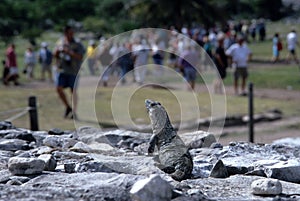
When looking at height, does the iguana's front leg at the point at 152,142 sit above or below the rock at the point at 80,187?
above

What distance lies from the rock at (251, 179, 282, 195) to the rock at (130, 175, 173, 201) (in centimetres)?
89

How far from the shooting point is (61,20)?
5444 cm

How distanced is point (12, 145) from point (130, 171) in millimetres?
2189

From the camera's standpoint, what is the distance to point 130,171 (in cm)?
688

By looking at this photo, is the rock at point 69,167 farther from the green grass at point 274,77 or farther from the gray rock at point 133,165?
the green grass at point 274,77

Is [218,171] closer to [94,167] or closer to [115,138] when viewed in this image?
[94,167]


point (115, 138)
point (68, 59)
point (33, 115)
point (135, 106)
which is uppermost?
point (68, 59)

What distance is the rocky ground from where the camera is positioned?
5.90 metres

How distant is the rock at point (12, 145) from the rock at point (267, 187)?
318cm

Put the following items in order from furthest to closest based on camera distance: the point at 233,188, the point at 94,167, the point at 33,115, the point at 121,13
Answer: the point at 121,13 → the point at 33,115 → the point at 94,167 → the point at 233,188

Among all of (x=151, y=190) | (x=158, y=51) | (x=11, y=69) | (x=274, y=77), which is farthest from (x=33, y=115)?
(x=274, y=77)

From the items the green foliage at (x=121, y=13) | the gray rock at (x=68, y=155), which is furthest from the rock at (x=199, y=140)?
the green foliage at (x=121, y=13)

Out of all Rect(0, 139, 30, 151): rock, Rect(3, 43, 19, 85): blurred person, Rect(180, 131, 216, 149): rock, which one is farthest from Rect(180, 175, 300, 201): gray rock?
Rect(3, 43, 19, 85): blurred person

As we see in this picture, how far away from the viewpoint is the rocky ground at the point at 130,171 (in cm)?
590
